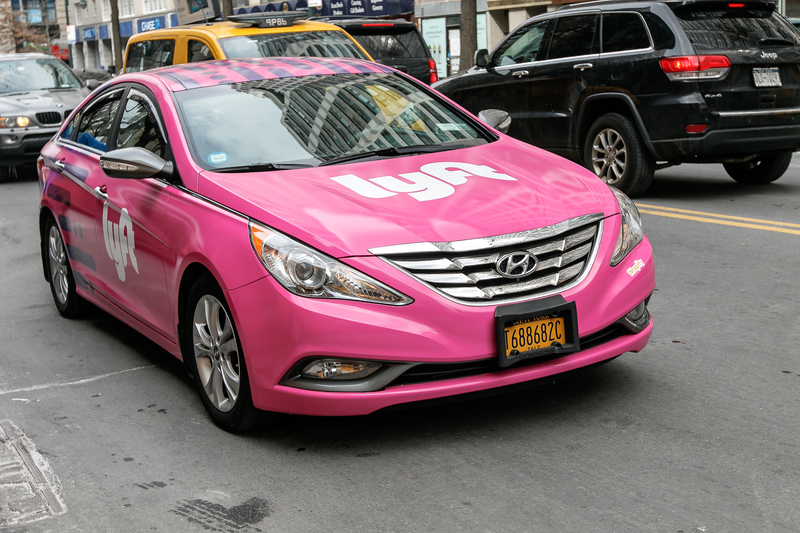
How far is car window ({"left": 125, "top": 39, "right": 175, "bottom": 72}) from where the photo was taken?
38.5ft

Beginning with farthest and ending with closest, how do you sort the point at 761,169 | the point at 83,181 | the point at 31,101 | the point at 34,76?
the point at 34,76
the point at 31,101
the point at 761,169
the point at 83,181

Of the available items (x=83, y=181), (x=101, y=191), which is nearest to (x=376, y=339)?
(x=101, y=191)

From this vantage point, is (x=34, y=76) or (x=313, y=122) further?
(x=34, y=76)

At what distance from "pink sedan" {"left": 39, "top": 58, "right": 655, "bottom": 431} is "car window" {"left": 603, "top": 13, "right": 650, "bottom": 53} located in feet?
15.6

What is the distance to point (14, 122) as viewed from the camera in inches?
573

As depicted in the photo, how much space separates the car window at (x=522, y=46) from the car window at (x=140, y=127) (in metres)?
6.46

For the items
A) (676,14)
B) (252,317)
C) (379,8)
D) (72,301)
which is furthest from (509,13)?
(252,317)

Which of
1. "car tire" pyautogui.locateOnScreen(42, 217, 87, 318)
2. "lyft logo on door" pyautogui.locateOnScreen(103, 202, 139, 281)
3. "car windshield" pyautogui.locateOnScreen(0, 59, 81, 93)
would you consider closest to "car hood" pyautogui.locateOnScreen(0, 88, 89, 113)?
"car windshield" pyautogui.locateOnScreen(0, 59, 81, 93)

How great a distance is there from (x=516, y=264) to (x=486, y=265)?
0.12 meters

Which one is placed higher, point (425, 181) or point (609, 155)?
point (425, 181)

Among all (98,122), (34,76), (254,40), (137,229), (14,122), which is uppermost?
(254,40)

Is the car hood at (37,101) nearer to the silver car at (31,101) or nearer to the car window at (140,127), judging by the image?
the silver car at (31,101)

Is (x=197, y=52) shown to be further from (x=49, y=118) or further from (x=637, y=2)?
(x=637, y=2)

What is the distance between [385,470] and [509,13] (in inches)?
1131
